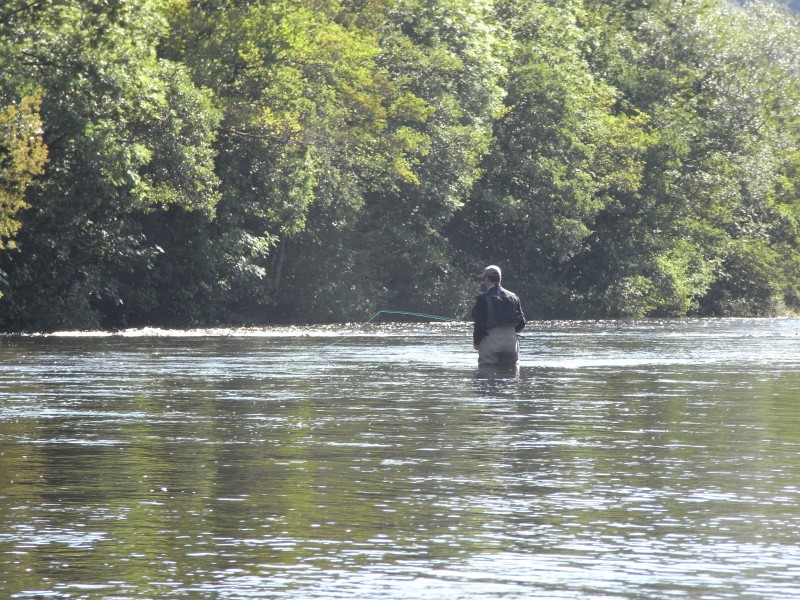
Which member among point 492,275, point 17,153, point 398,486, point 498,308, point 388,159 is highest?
point 388,159

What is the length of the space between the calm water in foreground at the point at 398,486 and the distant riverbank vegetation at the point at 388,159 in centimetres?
1906

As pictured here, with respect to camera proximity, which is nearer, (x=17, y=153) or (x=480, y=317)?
(x=480, y=317)

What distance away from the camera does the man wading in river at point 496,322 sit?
22.4 meters

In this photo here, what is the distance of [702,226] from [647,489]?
68.2 metres

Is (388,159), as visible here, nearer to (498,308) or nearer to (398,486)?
(498,308)

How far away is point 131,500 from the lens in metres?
10.7

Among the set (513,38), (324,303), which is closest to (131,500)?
(324,303)

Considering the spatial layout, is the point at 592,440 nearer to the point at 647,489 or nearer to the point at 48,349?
the point at 647,489

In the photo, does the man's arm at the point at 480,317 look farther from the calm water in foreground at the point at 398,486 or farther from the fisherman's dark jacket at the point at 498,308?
the calm water in foreground at the point at 398,486

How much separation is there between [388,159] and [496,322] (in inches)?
1446

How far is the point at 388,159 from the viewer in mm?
59000

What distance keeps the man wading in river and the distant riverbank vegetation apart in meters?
16.2

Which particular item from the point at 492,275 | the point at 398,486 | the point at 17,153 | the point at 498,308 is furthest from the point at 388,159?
the point at 398,486

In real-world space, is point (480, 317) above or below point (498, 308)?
below
